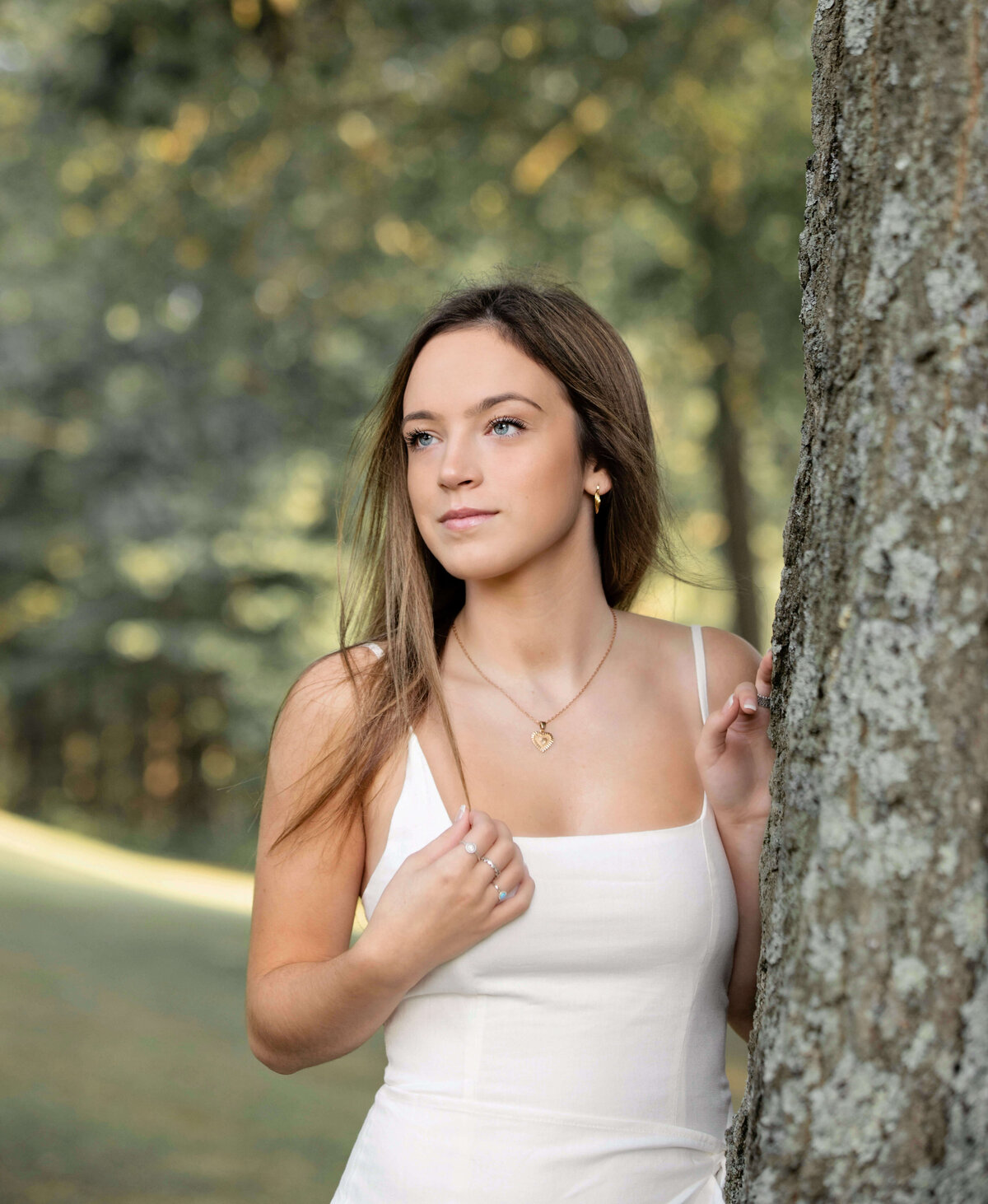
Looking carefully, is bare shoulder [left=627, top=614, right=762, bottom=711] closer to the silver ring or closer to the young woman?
the young woman

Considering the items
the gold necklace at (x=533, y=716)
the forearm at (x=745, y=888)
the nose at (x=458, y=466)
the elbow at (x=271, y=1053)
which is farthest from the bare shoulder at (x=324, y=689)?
the forearm at (x=745, y=888)

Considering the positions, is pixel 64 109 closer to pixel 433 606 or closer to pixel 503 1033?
pixel 433 606

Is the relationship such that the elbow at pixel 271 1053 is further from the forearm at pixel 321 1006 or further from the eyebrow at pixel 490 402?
the eyebrow at pixel 490 402

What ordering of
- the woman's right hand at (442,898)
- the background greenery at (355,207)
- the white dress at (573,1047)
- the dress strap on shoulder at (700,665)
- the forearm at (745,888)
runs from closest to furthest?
the woman's right hand at (442,898) < the white dress at (573,1047) < the forearm at (745,888) < the dress strap on shoulder at (700,665) < the background greenery at (355,207)

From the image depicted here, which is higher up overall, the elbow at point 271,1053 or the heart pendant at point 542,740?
the heart pendant at point 542,740

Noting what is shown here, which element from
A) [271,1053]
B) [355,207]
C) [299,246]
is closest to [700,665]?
[271,1053]

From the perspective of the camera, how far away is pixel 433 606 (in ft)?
7.25

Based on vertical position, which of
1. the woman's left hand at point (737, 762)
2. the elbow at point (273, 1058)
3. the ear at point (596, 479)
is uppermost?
the ear at point (596, 479)

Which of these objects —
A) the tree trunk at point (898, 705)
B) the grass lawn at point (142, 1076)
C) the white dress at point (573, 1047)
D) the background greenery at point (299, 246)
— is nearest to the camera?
the tree trunk at point (898, 705)

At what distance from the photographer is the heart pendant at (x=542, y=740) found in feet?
6.46

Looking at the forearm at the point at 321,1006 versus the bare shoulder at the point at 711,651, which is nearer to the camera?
the forearm at the point at 321,1006

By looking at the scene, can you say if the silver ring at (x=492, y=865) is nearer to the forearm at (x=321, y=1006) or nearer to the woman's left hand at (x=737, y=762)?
the forearm at (x=321, y=1006)

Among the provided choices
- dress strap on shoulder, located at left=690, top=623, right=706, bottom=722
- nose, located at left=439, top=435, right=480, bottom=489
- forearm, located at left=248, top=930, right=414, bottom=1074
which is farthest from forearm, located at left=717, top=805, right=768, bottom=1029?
nose, located at left=439, top=435, right=480, bottom=489

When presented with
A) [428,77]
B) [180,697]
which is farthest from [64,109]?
[180,697]
